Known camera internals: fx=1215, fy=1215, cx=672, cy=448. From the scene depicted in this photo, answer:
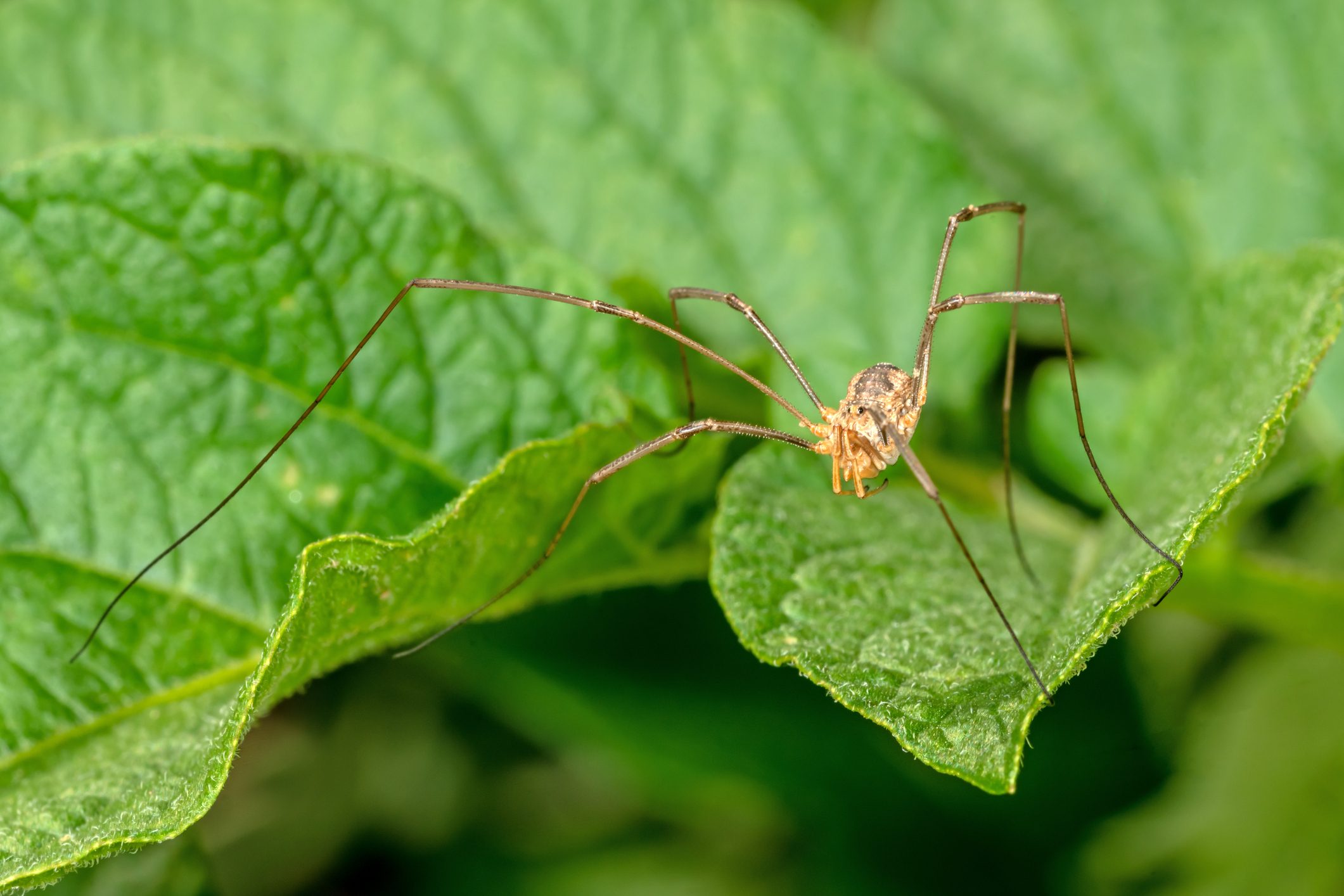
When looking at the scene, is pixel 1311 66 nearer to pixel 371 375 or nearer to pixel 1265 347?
pixel 1265 347

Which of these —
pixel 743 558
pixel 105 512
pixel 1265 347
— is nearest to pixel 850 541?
pixel 743 558

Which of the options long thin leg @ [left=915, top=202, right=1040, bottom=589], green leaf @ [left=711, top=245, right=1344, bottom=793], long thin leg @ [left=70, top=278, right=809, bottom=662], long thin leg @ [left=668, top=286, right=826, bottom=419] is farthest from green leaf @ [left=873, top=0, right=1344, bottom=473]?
long thin leg @ [left=70, top=278, right=809, bottom=662]

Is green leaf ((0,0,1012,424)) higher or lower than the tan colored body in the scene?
higher

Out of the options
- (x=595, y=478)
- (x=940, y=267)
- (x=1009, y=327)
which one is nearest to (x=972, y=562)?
(x=595, y=478)

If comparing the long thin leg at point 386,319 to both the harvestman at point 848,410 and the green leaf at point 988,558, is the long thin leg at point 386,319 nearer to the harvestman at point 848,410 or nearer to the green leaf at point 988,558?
the harvestman at point 848,410

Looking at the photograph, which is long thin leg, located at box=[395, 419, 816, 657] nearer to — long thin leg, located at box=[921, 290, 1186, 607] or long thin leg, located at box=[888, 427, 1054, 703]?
long thin leg, located at box=[888, 427, 1054, 703]
